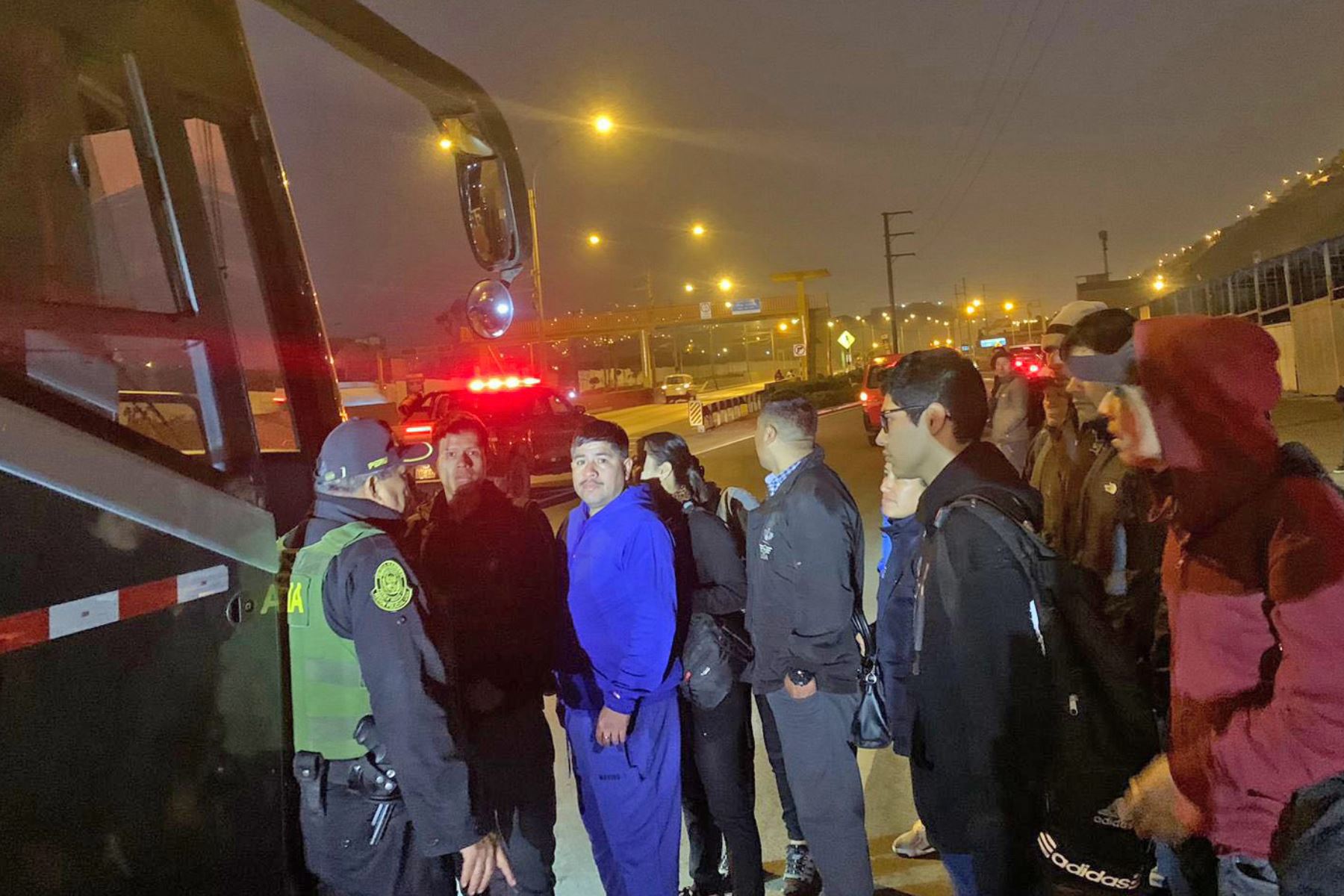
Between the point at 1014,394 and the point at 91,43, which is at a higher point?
the point at 91,43

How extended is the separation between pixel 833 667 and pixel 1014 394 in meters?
4.62

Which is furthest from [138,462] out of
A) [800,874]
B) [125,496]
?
[800,874]

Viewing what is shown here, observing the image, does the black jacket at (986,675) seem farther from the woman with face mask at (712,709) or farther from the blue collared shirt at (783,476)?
the woman with face mask at (712,709)

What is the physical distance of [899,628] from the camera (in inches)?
116

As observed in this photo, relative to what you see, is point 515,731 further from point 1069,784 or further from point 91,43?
point 91,43

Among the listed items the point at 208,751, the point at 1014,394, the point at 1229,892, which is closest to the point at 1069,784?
the point at 1229,892

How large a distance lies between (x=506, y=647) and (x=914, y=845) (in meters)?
2.07

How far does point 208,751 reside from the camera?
187 cm

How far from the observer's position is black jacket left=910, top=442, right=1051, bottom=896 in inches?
78.0

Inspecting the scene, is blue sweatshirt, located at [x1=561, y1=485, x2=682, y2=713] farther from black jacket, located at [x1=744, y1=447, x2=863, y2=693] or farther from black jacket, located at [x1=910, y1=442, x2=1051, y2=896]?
black jacket, located at [x1=910, y1=442, x2=1051, y2=896]

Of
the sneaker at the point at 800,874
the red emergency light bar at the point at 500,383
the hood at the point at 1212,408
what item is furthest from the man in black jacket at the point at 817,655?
the red emergency light bar at the point at 500,383

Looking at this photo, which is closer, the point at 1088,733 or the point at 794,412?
the point at 1088,733

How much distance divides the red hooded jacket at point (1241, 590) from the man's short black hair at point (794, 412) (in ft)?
5.17

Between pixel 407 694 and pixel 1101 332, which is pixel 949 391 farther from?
pixel 407 694
